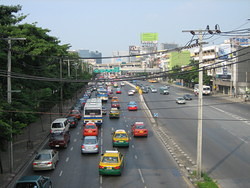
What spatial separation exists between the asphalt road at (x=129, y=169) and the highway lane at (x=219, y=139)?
7.89ft

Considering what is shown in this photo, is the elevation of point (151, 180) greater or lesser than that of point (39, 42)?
lesser

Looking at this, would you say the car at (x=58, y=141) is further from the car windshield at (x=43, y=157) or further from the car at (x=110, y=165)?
the car at (x=110, y=165)

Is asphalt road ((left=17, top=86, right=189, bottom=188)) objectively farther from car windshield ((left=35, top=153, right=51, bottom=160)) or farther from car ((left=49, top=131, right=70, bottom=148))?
car windshield ((left=35, top=153, right=51, bottom=160))

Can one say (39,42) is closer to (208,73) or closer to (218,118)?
(218,118)

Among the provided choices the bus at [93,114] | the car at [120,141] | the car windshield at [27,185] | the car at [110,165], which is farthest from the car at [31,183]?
the bus at [93,114]

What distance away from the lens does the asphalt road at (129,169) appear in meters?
19.3

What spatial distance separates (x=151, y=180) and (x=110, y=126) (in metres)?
21.6

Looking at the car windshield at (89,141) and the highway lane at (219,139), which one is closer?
the highway lane at (219,139)

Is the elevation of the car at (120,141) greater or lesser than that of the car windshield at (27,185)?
lesser

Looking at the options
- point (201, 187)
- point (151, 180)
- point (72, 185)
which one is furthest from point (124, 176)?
point (201, 187)

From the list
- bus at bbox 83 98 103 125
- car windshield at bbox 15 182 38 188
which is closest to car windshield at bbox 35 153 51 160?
car windshield at bbox 15 182 38 188

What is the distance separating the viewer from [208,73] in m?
94.4

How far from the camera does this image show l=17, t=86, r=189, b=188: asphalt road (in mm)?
19263

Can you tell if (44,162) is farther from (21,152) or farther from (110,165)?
(21,152)
